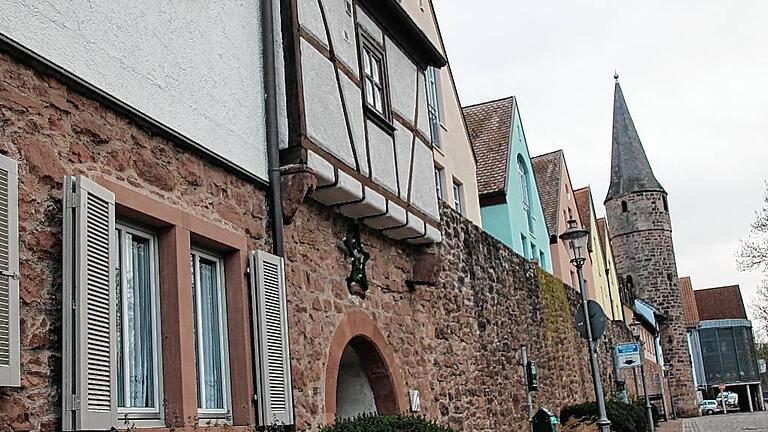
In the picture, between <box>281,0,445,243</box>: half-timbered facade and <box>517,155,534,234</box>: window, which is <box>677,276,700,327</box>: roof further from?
<box>281,0,445,243</box>: half-timbered facade

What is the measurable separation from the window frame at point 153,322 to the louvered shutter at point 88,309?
39 centimetres

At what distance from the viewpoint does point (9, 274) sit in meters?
5.13

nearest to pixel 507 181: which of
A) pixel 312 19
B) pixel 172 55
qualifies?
pixel 312 19

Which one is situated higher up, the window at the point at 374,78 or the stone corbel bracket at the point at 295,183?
the window at the point at 374,78

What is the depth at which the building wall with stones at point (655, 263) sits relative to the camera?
51.3 meters

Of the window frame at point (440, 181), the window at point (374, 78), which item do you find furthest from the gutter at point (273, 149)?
the window frame at point (440, 181)

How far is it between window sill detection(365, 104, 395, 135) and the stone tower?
41748 mm

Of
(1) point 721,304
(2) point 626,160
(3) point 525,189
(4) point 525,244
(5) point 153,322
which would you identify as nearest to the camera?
(5) point 153,322

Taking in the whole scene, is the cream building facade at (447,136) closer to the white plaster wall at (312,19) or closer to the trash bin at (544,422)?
the trash bin at (544,422)

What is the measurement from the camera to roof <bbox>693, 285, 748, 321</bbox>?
7975cm

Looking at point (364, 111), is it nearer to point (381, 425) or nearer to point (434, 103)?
point (381, 425)

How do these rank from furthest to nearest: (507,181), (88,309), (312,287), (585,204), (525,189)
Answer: (585,204) → (525,189) → (507,181) → (312,287) → (88,309)

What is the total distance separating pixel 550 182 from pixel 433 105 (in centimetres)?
1401

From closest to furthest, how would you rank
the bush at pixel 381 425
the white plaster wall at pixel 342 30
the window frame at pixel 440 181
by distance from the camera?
1. the bush at pixel 381 425
2. the white plaster wall at pixel 342 30
3. the window frame at pixel 440 181
